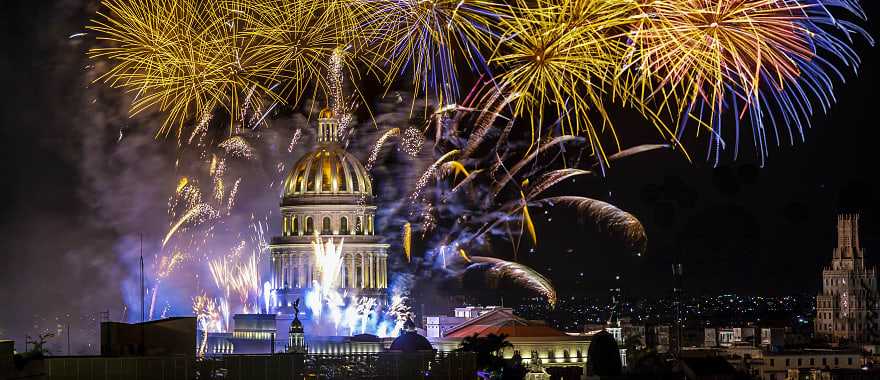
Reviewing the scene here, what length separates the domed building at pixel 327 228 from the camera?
6216 inches

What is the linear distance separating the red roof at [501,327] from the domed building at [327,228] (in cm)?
827

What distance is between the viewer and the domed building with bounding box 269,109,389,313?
158m

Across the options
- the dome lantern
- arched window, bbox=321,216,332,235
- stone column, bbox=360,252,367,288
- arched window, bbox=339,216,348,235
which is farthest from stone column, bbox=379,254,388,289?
the dome lantern

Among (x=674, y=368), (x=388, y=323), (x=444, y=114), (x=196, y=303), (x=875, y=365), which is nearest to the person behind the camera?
(x=444, y=114)

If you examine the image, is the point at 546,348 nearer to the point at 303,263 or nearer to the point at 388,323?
the point at 388,323

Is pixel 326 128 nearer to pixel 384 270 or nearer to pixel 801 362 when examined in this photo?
pixel 384 270

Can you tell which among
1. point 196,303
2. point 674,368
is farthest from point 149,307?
point 674,368

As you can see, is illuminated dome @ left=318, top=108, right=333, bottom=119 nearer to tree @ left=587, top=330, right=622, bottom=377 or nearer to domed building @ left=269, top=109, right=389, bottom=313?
domed building @ left=269, top=109, right=389, bottom=313

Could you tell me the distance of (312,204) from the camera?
15812cm

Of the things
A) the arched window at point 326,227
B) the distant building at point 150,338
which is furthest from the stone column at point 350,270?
the distant building at point 150,338

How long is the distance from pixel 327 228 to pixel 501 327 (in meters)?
20.0

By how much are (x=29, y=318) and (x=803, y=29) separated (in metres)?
62.7

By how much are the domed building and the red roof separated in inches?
325

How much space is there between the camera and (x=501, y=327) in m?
150
